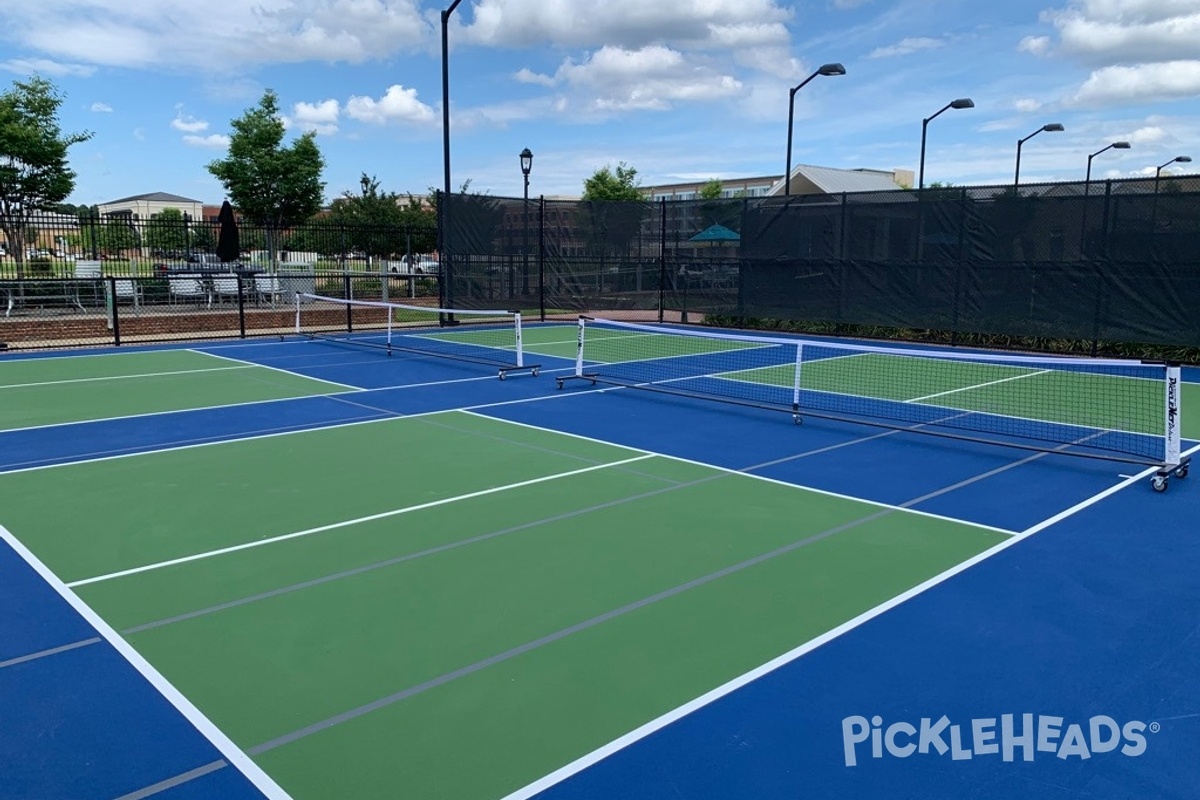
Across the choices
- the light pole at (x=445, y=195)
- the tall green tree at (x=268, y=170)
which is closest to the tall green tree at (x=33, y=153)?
the tall green tree at (x=268, y=170)

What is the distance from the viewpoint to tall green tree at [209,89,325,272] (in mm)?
30672

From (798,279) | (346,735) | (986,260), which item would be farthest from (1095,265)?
(346,735)

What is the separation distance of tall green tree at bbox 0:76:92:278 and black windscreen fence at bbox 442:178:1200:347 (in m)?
14.2

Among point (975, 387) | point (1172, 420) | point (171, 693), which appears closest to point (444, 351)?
point (975, 387)

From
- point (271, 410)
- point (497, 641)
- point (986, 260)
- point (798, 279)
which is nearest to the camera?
point (497, 641)

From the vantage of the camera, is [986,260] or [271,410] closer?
[271,410]

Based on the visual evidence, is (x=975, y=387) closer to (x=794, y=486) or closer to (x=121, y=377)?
(x=794, y=486)

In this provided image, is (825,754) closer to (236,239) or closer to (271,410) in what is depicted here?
(271,410)

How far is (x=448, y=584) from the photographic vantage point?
16.5 ft

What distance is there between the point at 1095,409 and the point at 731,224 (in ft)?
39.9

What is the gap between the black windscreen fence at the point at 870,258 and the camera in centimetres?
1536

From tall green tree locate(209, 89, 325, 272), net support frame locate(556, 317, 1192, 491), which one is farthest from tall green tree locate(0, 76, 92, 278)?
net support frame locate(556, 317, 1192, 491)

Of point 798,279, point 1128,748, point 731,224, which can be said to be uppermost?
point 731,224

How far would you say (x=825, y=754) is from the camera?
3361 mm
